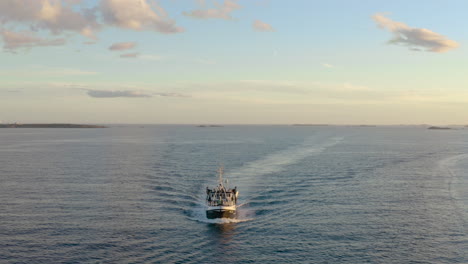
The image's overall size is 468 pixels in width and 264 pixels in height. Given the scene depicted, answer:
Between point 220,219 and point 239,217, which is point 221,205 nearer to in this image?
point 239,217

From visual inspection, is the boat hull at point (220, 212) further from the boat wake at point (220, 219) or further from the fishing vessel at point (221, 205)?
the boat wake at point (220, 219)

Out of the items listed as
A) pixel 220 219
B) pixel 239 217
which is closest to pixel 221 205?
pixel 239 217

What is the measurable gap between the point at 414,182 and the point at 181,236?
7048 cm

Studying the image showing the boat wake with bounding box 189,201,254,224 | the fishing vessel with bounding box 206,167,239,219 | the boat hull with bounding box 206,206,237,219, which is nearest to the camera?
the boat wake with bounding box 189,201,254,224

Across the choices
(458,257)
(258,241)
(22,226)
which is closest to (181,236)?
(258,241)

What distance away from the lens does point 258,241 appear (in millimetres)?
56719

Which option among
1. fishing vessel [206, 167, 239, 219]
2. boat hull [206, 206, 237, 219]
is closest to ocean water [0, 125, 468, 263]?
boat hull [206, 206, 237, 219]

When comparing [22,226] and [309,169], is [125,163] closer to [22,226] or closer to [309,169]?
[309,169]

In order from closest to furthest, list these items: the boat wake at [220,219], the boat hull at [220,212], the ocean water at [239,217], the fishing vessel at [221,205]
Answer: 1. the ocean water at [239,217]
2. the boat wake at [220,219]
3. the boat hull at [220,212]
4. the fishing vessel at [221,205]

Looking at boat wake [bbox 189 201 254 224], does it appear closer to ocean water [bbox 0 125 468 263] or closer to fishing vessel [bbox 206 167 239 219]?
ocean water [bbox 0 125 468 263]

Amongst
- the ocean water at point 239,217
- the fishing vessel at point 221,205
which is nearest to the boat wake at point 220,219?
the ocean water at point 239,217

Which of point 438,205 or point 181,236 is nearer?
point 181,236

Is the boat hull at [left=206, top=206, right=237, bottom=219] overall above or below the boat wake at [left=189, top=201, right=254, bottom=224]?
above

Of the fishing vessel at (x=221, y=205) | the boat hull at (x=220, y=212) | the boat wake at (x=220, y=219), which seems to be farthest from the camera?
the fishing vessel at (x=221, y=205)
